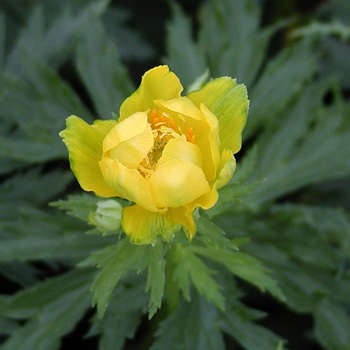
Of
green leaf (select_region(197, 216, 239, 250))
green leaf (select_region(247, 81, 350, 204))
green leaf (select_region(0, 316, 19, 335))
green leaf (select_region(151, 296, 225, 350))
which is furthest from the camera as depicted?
green leaf (select_region(247, 81, 350, 204))

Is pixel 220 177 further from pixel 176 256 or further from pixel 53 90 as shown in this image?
pixel 53 90

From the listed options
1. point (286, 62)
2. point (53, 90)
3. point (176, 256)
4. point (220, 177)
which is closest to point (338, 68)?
point (286, 62)

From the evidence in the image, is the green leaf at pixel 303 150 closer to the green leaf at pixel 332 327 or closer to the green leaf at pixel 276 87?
the green leaf at pixel 276 87

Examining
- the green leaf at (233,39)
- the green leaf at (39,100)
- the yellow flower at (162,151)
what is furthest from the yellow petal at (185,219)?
the green leaf at (233,39)

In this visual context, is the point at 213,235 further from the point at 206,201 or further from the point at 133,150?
the point at 133,150

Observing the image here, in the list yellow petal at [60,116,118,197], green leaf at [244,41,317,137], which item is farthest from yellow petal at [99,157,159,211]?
green leaf at [244,41,317,137]

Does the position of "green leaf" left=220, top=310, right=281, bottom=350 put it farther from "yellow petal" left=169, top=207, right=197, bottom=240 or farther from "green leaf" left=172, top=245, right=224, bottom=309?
"yellow petal" left=169, top=207, right=197, bottom=240
